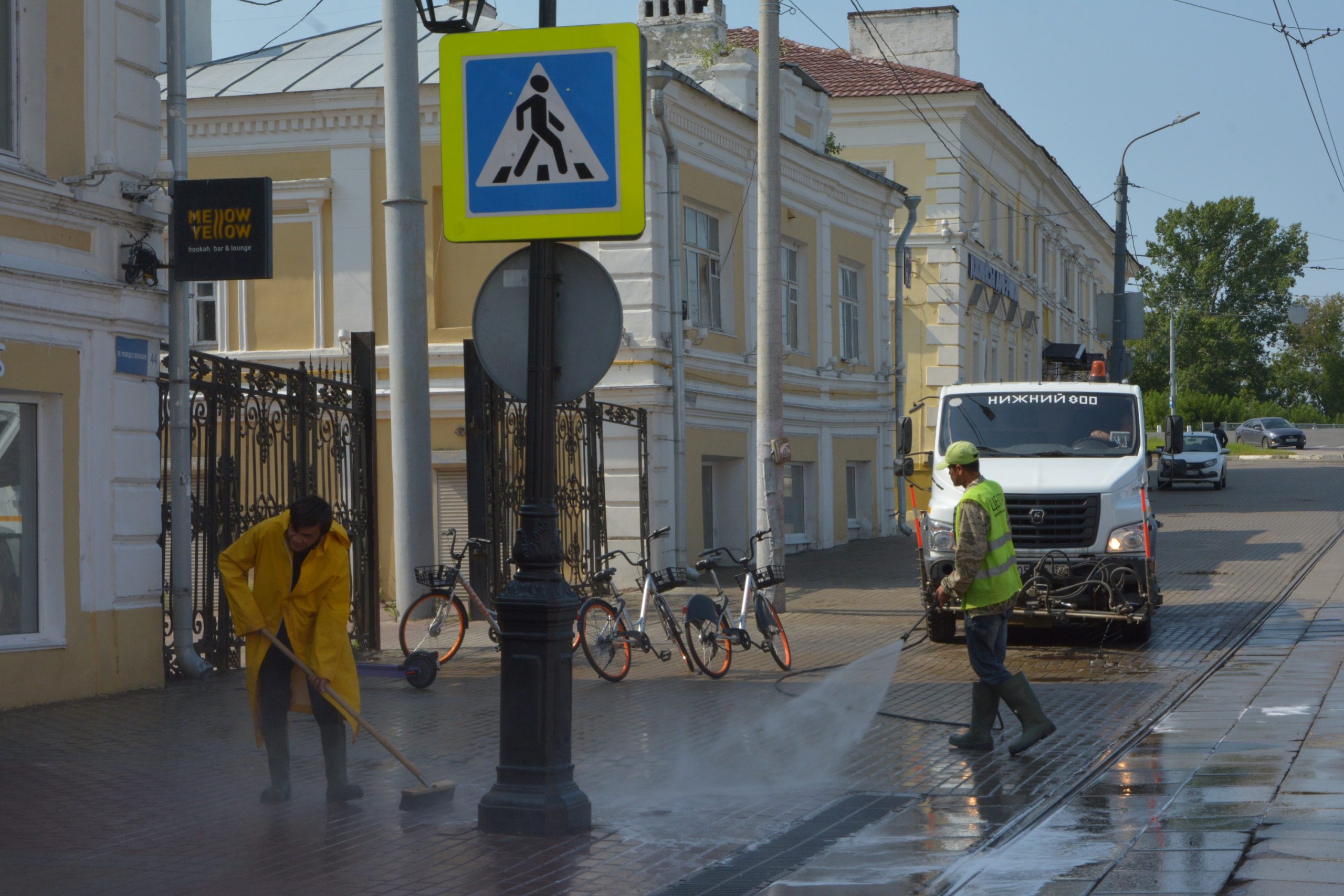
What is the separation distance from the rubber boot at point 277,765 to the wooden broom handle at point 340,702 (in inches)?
12.9

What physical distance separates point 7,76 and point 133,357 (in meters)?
2.16

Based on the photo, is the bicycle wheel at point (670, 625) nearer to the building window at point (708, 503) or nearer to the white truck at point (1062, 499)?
the white truck at point (1062, 499)

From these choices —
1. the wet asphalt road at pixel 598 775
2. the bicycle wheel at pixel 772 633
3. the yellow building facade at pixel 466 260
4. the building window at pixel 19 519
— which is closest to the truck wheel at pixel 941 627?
the wet asphalt road at pixel 598 775

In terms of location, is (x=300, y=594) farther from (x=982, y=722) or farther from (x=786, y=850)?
(x=982, y=722)

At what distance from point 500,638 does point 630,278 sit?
1433 cm

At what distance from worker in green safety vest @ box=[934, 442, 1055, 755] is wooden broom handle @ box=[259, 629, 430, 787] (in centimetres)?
333

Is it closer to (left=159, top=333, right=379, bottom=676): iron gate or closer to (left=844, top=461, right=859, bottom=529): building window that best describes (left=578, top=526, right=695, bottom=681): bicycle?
(left=159, top=333, right=379, bottom=676): iron gate

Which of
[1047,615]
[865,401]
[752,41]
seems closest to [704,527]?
[865,401]

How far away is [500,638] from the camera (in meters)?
6.80

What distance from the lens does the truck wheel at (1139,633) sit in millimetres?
14336

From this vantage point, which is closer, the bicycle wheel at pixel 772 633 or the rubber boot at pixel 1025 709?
the rubber boot at pixel 1025 709

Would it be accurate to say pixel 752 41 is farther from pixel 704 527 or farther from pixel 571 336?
pixel 571 336

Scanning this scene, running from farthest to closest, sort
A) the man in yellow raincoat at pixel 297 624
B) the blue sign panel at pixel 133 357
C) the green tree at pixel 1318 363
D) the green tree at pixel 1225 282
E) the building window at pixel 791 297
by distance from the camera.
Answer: the green tree at pixel 1318 363, the green tree at pixel 1225 282, the building window at pixel 791 297, the blue sign panel at pixel 133 357, the man in yellow raincoat at pixel 297 624

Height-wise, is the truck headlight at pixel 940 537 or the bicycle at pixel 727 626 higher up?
the truck headlight at pixel 940 537
